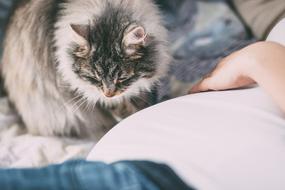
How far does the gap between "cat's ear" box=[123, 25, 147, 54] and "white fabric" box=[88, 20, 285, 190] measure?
157 millimetres

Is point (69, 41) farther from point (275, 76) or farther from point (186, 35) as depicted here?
point (275, 76)

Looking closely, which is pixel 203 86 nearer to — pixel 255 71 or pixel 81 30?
pixel 255 71

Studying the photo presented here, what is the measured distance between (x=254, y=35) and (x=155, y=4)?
12.8 inches

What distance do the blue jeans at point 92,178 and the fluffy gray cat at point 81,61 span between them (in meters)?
0.29

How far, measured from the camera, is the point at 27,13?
116cm

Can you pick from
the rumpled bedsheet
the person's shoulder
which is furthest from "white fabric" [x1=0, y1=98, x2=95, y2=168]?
the person's shoulder

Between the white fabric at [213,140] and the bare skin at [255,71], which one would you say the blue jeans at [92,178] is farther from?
the bare skin at [255,71]

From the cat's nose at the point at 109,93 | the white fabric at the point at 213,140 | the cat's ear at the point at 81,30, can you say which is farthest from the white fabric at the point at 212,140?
the cat's ear at the point at 81,30

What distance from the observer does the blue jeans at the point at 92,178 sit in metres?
0.79

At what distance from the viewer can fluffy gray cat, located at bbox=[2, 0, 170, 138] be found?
1.04 m

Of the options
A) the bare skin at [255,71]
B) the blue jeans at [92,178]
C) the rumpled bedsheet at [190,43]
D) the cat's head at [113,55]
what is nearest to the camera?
the blue jeans at [92,178]

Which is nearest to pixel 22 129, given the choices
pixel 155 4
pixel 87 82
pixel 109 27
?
pixel 87 82

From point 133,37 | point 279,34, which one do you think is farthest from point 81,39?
point 279,34

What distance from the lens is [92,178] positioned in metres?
0.81
